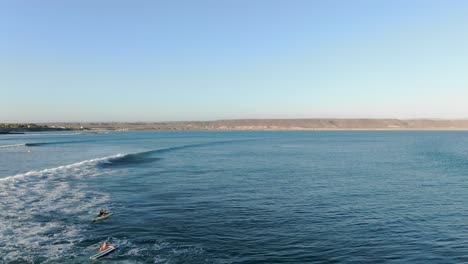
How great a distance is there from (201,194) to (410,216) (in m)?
19.2

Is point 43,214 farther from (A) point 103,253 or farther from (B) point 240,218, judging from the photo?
(B) point 240,218

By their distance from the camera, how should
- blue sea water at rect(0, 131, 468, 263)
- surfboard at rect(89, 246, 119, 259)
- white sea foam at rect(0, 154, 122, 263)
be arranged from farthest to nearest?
white sea foam at rect(0, 154, 122, 263) < blue sea water at rect(0, 131, 468, 263) < surfboard at rect(89, 246, 119, 259)

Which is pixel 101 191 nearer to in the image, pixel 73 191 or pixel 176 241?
pixel 73 191

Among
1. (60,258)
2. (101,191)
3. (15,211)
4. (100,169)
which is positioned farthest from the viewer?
(100,169)

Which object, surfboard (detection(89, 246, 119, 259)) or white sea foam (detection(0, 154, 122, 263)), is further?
white sea foam (detection(0, 154, 122, 263))

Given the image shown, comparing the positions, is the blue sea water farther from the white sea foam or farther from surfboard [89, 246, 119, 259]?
surfboard [89, 246, 119, 259]

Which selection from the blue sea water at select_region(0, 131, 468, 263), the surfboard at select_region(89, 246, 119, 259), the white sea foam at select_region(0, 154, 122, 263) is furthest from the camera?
the white sea foam at select_region(0, 154, 122, 263)

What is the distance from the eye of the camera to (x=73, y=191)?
146 ft

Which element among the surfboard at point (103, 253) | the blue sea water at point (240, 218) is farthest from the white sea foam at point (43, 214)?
the surfboard at point (103, 253)

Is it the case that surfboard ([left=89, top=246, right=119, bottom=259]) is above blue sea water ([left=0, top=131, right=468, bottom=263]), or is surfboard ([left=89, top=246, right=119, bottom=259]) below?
above

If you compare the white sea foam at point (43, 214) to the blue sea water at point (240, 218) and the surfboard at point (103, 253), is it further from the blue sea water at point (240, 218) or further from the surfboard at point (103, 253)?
the surfboard at point (103, 253)

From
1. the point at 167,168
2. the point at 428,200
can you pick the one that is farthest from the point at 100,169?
the point at 428,200

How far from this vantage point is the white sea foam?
24.5 meters

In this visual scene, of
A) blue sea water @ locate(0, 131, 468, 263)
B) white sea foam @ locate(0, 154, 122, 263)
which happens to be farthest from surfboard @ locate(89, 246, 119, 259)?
white sea foam @ locate(0, 154, 122, 263)
